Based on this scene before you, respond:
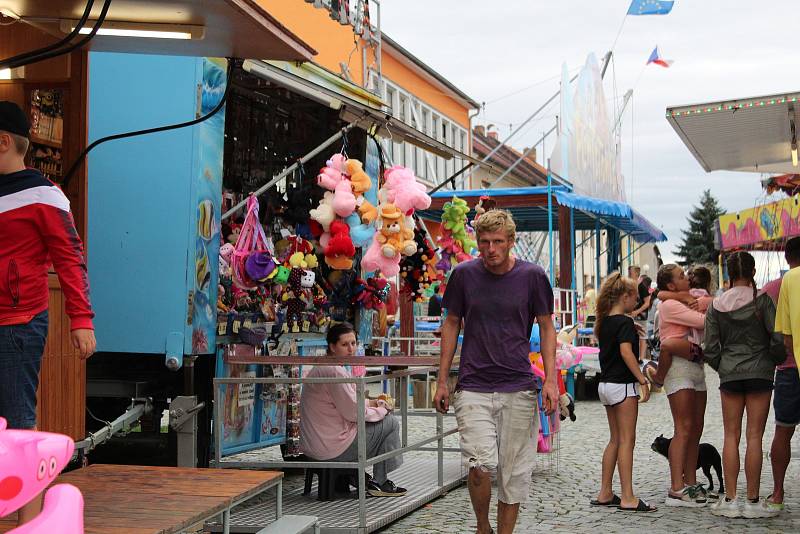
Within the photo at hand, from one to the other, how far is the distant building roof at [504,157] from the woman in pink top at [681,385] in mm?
27955

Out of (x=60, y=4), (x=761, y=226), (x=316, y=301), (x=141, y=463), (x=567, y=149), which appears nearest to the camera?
(x=60, y=4)

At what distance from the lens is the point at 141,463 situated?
8.03 meters

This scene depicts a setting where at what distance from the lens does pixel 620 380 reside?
8148 mm

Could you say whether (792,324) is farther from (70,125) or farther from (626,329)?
(70,125)

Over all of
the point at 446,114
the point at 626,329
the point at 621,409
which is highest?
the point at 446,114

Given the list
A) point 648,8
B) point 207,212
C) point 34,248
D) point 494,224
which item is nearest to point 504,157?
point 648,8

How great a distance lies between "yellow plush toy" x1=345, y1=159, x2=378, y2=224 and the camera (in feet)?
27.3

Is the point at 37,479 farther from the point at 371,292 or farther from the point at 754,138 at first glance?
the point at 754,138

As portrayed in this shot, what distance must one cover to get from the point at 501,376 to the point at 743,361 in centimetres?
238

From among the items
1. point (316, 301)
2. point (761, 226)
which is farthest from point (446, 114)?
point (316, 301)

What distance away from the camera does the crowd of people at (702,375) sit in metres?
7.86

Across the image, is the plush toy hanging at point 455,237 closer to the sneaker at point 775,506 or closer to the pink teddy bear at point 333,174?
the pink teddy bear at point 333,174

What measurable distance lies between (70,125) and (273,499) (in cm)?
326

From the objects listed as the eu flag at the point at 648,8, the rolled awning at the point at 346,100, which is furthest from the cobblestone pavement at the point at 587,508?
the eu flag at the point at 648,8
